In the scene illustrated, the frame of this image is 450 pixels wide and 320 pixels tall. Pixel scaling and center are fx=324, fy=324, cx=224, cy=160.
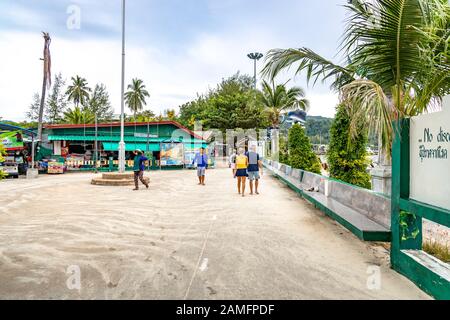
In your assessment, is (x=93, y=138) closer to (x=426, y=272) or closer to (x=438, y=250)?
(x=438, y=250)

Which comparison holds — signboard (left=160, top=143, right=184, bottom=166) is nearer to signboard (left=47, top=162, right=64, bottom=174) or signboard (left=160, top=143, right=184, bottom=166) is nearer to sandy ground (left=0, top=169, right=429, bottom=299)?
signboard (left=47, top=162, right=64, bottom=174)

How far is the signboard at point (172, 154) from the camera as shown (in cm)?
2494

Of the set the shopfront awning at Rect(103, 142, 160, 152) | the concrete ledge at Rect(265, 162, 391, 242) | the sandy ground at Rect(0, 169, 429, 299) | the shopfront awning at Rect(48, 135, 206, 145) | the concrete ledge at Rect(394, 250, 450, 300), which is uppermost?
the shopfront awning at Rect(48, 135, 206, 145)

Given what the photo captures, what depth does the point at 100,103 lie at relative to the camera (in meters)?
59.6

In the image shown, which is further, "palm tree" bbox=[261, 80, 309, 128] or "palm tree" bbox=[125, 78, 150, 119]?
"palm tree" bbox=[125, 78, 150, 119]

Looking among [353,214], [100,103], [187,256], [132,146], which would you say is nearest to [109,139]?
[132,146]

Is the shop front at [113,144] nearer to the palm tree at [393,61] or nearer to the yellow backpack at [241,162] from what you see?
the yellow backpack at [241,162]

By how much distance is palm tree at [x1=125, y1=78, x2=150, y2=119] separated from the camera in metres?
58.8

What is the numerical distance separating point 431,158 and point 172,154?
74.8 feet

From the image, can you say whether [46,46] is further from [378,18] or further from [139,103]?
[139,103]

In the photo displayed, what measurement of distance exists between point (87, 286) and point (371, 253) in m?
3.73

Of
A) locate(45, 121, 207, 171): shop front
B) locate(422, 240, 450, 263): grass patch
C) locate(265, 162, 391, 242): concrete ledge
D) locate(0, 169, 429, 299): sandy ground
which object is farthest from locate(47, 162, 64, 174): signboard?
locate(422, 240, 450, 263): grass patch

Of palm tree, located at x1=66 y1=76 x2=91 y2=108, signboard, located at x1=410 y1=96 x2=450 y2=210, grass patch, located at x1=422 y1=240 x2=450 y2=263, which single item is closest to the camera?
signboard, located at x1=410 y1=96 x2=450 y2=210

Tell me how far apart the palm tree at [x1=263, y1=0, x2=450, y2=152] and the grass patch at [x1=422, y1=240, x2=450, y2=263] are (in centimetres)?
167
